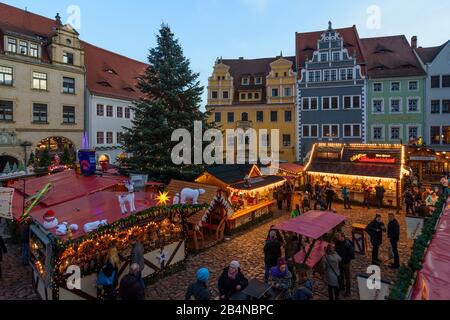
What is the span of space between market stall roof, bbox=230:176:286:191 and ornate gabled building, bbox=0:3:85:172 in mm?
23493

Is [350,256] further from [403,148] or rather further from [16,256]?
[403,148]

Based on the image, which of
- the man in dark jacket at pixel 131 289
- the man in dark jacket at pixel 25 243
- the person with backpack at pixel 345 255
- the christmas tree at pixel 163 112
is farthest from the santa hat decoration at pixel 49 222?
the christmas tree at pixel 163 112

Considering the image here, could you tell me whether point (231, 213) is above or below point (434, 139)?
below

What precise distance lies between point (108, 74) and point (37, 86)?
401 inches

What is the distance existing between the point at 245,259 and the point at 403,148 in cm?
1666

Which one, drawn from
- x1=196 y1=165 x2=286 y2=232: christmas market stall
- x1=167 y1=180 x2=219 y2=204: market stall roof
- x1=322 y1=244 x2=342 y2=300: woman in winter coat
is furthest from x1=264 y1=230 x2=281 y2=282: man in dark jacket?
x1=196 y1=165 x2=286 y2=232: christmas market stall

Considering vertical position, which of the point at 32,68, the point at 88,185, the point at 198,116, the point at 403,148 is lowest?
the point at 88,185

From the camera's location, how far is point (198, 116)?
1989cm

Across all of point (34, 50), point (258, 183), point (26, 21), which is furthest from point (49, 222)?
point (26, 21)

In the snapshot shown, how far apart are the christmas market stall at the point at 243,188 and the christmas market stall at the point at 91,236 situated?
13.5 ft

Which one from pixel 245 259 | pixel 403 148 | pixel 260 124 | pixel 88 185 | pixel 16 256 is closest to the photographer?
pixel 245 259

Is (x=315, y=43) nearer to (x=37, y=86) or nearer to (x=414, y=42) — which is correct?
(x=414, y=42)
